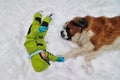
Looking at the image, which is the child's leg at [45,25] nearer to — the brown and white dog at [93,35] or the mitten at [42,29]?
the mitten at [42,29]

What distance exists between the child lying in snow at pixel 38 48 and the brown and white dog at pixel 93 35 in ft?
0.71

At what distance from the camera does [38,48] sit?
1936 millimetres

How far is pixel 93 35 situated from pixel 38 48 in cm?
55

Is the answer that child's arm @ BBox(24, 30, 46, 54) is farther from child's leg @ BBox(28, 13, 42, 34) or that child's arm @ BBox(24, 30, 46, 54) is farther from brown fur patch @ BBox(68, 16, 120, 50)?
brown fur patch @ BBox(68, 16, 120, 50)

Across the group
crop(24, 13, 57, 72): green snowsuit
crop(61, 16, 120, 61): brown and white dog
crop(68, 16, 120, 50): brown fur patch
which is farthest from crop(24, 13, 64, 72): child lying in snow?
crop(68, 16, 120, 50): brown fur patch

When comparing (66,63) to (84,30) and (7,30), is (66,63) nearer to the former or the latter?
(84,30)

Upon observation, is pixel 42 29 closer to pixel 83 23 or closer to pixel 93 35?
pixel 83 23

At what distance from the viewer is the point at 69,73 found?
1.84m

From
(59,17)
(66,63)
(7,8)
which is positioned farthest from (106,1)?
(7,8)

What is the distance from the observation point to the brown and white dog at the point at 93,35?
193cm

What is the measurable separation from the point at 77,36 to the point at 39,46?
Result: 1.30 ft

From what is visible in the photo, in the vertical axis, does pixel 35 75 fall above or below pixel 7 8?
below

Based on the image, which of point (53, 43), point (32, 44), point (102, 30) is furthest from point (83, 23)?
point (32, 44)

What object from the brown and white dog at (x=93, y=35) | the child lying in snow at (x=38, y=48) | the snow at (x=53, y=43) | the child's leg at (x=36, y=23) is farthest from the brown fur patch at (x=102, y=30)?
the child's leg at (x=36, y=23)
